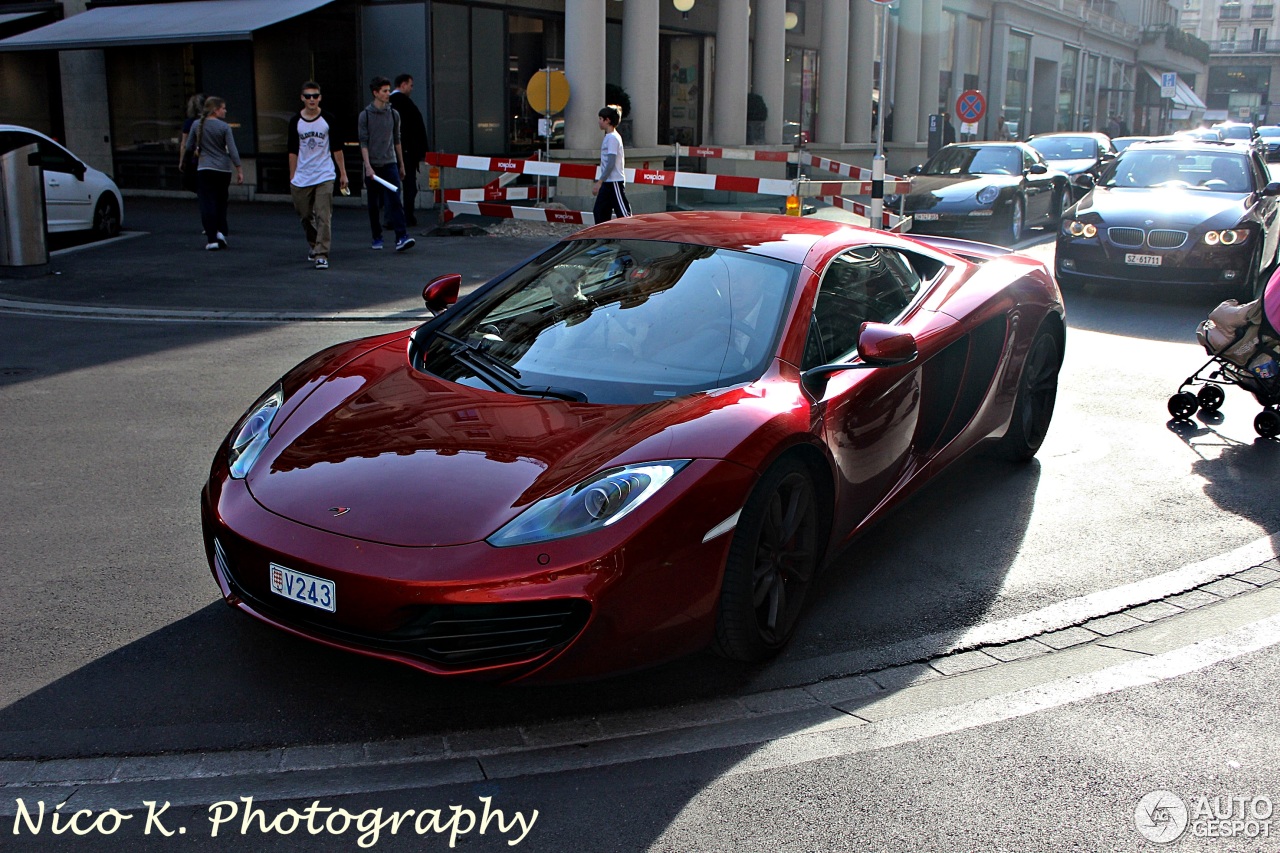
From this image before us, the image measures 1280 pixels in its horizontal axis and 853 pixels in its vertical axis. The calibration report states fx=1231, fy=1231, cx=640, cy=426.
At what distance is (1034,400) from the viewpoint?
6.46 m

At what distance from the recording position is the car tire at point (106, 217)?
15430 mm

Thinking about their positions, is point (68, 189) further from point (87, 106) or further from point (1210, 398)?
point (1210, 398)

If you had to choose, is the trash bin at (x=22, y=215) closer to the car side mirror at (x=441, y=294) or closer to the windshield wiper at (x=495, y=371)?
the car side mirror at (x=441, y=294)

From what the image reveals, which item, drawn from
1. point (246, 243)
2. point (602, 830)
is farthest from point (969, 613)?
point (246, 243)

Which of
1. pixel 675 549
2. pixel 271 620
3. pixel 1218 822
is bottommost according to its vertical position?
pixel 1218 822

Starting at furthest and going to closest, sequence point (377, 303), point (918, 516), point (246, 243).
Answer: point (246, 243), point (377, 303), point (918, 516)

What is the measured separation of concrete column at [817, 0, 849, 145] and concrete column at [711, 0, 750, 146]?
5.80 meters

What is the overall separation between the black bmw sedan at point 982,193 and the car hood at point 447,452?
13968mm

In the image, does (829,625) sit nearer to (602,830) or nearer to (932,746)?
(932,746)

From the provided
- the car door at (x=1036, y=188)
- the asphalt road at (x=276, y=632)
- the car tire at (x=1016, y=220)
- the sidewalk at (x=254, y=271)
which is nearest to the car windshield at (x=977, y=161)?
the car door at (x=1036, y=188)

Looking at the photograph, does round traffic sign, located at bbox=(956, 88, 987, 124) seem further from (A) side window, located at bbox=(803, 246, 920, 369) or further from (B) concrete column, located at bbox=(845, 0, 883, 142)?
(A) side window, located at bbox=(803, 246, 920, 369)

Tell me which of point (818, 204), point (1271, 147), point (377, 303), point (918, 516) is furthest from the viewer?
point (1271, 147)

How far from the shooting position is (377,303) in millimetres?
11398

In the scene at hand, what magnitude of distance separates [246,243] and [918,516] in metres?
11.8
